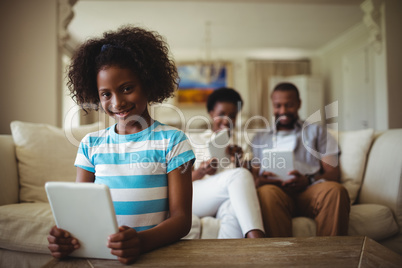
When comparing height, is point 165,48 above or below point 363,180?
above

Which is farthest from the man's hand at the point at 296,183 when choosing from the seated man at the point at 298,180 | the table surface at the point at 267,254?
the table surface at the point at 267,254

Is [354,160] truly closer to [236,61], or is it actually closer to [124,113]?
[124,113]

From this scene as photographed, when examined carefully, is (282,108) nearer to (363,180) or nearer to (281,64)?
(363,180)

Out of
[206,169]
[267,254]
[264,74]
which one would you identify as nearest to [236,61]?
[264,74]

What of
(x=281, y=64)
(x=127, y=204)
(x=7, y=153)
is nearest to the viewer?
(x=127, y=204)

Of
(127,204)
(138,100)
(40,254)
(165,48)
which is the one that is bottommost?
(40,254)

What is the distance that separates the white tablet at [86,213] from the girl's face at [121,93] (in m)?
0.33

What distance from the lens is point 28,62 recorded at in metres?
2.49

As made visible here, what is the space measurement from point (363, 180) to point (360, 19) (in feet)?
14.0

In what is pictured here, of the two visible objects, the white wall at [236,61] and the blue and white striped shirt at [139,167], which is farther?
the white wall at [236,61]

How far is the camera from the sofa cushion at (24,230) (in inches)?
54.1

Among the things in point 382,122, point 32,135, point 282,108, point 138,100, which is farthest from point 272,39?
point 138,100

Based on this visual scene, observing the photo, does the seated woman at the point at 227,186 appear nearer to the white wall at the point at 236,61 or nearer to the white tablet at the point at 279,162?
the white tablet at the point at 279,162

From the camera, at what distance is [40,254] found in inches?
55.2
